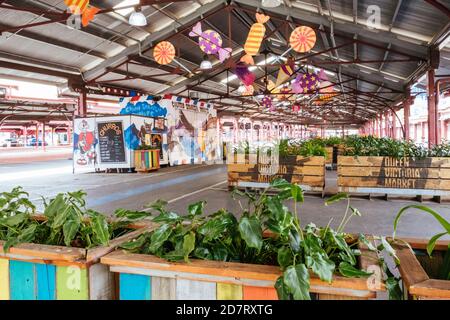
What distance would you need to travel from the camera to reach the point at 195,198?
7.53 metres

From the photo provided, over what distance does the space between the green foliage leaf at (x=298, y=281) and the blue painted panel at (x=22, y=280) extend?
1132mm

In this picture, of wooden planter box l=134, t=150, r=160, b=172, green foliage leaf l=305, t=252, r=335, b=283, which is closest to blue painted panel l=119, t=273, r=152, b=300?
green foliage leaf l=305, t=252, r=335, b=283

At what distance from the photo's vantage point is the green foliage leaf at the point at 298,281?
1.12 meters

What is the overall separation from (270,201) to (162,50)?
8.67 meters

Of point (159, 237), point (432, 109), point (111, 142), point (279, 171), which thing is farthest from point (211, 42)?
point (159, 237)

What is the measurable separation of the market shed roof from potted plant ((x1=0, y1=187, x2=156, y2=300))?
5956mm

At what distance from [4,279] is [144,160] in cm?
1156

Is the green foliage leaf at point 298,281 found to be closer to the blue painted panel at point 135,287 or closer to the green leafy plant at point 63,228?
the blue painted panel at point 135,287

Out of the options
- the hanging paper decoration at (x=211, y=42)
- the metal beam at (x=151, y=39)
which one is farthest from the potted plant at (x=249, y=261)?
the metal beam at (x=151, y=39)

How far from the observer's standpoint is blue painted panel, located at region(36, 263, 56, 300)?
4.91 ft

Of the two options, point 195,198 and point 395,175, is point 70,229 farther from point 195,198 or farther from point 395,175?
point 395,175

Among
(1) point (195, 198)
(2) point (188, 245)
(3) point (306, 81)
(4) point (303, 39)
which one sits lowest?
(1) point (195, 198)

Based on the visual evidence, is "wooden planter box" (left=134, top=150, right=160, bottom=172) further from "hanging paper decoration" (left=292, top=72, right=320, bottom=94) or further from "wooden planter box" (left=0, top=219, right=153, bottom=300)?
"wooden planter box" (left=0, top=219, right=153, bottom=300)

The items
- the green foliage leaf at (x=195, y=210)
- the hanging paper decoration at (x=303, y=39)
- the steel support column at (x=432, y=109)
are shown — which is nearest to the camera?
the green foliage leaf at (x=195, y=210)
